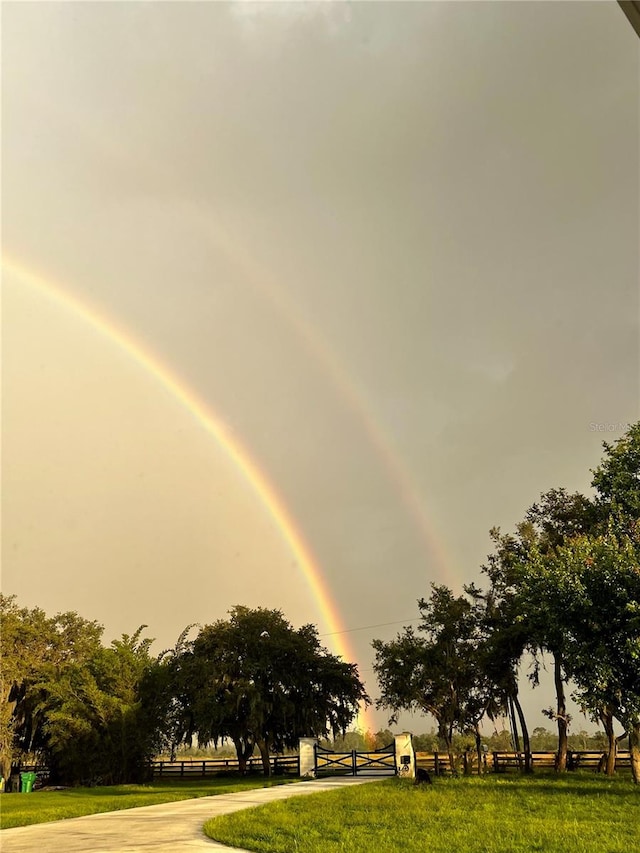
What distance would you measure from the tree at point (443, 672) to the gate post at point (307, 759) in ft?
24.7

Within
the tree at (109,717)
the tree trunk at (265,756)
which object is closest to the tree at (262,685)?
the tree trunk at (265,756)

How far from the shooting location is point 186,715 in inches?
1694

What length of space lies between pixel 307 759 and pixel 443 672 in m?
9.77

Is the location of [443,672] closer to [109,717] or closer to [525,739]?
[525,739]

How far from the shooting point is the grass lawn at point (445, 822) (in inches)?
431

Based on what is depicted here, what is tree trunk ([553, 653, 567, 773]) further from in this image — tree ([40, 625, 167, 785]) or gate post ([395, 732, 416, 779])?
tree ([40, 625, 167, 785])

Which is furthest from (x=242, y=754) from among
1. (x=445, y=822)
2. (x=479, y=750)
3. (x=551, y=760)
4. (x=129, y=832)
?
(x=445, y=822)

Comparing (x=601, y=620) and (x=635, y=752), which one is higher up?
(x=601, y=620)

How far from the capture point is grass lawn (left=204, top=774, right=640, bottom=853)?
10.9m

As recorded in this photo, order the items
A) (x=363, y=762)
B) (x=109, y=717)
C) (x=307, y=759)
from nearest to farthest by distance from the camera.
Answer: (x=363, y=762)
(x=307, y=759)
(x=109, y=717)

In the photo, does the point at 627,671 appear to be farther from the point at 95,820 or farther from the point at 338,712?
the point at 338,712

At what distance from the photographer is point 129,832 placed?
1384cm

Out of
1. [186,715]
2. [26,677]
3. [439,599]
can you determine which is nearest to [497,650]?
[439,599]

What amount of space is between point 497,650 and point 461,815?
22777 millimetres
